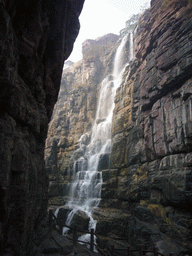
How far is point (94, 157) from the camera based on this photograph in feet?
89.4

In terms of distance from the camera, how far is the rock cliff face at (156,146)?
14.0 metres

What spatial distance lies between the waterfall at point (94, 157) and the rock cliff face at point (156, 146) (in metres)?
1.65

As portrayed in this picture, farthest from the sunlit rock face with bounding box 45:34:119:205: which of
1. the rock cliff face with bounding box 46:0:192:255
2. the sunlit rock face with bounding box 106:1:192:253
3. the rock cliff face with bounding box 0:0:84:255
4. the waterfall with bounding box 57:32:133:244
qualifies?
the rock cliff face with bounding box 0:0:84:255

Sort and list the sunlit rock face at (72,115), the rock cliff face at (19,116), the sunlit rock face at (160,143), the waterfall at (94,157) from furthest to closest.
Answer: the sunlit rock face at (72,115), the waterfall at (94,157), the sunlit rock face at (160,143), the rock cliff face at (19,116)

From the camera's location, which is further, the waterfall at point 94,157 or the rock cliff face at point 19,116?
the waterfall at point 94,157

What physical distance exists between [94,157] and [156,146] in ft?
38.3

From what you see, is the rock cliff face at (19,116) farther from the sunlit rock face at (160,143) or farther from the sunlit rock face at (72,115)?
the sunlit rock face at (72,115)

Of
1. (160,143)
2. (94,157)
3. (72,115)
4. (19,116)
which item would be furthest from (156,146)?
(72,115)

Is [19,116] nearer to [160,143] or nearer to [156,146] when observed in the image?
[160,143]

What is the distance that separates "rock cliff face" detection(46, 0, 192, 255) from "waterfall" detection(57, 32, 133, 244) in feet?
5.42

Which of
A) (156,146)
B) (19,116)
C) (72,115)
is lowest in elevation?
(19,116)

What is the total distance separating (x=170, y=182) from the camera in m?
14.7

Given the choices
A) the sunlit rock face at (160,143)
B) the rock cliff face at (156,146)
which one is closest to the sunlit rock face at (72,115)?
the rock cliff face at (156,146)

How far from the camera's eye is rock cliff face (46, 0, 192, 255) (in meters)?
14.0
